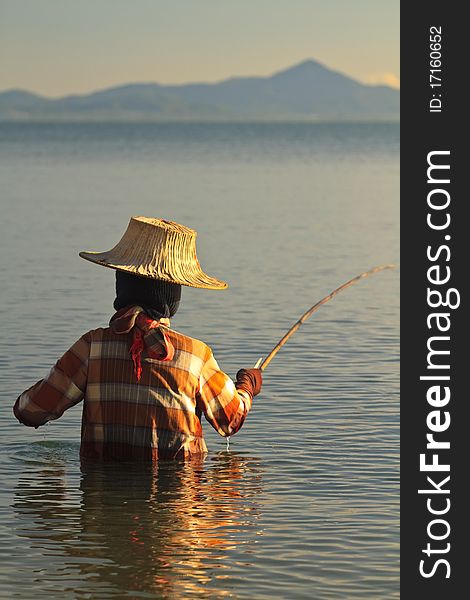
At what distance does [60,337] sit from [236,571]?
6608 millimetres

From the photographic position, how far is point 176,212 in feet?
91.9

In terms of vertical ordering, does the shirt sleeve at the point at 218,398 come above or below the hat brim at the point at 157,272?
below

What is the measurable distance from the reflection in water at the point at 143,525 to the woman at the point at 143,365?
1.35ft

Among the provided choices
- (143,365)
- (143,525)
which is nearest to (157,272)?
(143,365)

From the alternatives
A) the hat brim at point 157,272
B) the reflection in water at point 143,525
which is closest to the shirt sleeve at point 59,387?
the hat brim at point 157,272

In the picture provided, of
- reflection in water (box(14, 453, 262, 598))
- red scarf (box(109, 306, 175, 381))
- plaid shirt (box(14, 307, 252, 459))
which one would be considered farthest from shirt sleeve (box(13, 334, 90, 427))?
reflection in water (box(14, 453, 262, 598))

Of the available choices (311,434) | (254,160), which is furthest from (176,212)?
(254,160)

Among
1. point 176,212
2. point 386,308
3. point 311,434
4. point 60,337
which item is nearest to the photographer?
point 311,434

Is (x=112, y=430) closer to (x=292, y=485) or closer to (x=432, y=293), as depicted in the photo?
(x=292, y=485)

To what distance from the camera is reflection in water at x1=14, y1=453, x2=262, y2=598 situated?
21.0 feet

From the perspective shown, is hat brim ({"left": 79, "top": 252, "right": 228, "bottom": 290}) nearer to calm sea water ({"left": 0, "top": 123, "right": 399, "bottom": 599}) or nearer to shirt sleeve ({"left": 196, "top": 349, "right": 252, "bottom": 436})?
shirt sleeve ({"left": 196, "top": 349, "right": 252, "bottom": 436})

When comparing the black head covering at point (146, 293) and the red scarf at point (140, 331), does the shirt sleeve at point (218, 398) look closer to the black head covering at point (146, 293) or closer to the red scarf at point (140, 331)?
the red scarf at point (140, 331)

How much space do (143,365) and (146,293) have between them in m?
0.35

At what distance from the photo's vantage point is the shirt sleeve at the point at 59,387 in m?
7.22
